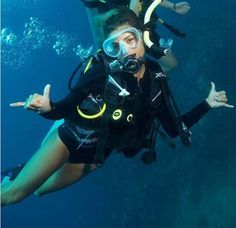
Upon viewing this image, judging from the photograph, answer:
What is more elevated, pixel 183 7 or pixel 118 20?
pixel 118 20

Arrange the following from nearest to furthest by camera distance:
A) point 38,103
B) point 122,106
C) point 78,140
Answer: point 38,103, point 122,106, point 78,140

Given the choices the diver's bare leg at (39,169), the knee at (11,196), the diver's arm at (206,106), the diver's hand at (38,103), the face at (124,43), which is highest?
the diver's hand at (38,103)

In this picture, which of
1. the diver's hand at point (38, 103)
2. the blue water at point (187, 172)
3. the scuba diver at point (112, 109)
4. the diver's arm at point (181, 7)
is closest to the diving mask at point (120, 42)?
the scuba diver at point (112, 109)

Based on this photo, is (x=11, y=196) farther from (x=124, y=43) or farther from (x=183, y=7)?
(x=183, y=7)

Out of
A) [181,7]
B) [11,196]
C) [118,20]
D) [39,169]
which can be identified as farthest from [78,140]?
[181,7]

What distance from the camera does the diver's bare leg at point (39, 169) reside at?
4.06m

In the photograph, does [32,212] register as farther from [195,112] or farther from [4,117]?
[195,112]

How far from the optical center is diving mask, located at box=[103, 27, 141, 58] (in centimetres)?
372

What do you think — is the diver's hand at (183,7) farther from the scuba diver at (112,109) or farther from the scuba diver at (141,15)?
the scuba diver at (112,109)

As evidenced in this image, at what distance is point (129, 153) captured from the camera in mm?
4316

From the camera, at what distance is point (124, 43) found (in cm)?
371

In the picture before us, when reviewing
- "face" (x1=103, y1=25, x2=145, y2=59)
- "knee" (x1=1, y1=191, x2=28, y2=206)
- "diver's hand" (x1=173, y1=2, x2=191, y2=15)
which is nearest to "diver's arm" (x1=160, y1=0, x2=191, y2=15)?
"diver's hand" (x1=173, y1=2, x2=191, y2=15)

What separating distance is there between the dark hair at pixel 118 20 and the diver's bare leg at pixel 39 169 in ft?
4.51

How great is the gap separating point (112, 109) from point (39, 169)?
1.11m
